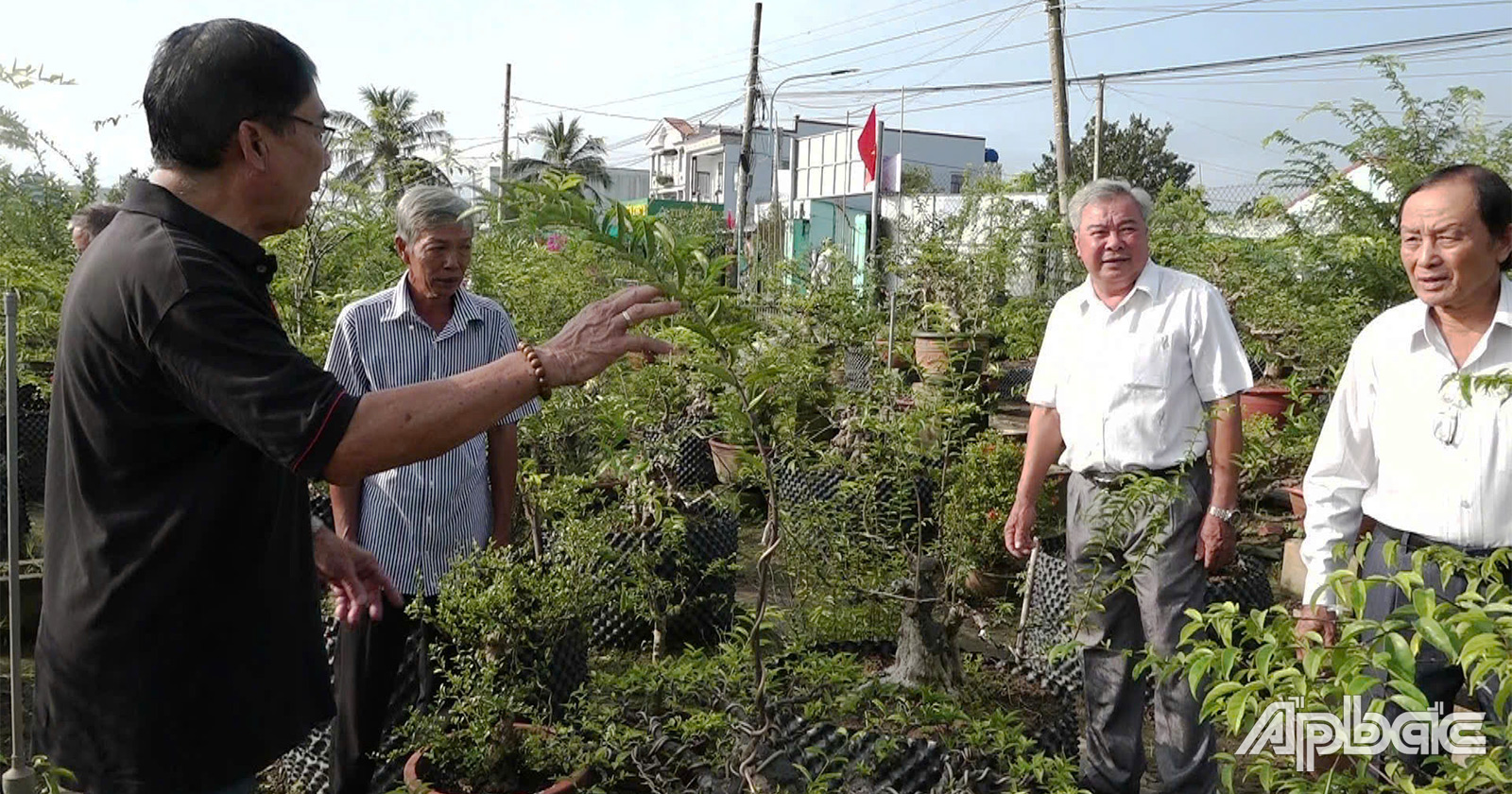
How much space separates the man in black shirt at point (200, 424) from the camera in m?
1.53

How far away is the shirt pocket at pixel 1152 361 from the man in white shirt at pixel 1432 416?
570 mm

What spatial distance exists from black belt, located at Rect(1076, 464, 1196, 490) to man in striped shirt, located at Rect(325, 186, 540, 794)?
1.56 m

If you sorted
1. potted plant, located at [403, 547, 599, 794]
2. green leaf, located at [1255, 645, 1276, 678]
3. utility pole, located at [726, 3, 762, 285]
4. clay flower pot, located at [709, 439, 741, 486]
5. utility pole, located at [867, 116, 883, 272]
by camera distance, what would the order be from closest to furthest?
green leaf, located at [1255, 645, 1276, 678] → potted plant, located at [403, 547, 599, 794] → clay flower pot, located at [709, 439, 741, 486] → utility pole, located at [867, 116, 883, 272] → utility pole, located at [726, 3, 762, 285]

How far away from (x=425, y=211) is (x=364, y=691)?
1.21m

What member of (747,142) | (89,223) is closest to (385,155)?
(89,223)

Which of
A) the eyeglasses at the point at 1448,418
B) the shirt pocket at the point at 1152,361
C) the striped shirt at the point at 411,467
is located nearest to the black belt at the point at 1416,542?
the eyeglasses at the point at 1448,418

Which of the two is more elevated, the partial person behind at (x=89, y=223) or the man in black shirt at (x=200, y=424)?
the partial person behind at (x=89, y=223)

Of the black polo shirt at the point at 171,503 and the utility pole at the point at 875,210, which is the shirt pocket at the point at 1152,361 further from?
the utility pole at the point at 875,210

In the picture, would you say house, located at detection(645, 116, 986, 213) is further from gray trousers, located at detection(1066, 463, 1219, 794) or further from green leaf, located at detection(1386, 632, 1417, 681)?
green leaf, located at detection(1386, 632, 1417, 681)

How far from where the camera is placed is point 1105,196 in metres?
3.32

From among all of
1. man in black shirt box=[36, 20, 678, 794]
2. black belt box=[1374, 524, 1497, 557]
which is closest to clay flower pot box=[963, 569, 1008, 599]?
black belt box=[1374, 524, 1497, 557]

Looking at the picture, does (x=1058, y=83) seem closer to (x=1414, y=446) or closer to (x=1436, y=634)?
(x=1414, y=446)

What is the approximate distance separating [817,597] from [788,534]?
341 mm

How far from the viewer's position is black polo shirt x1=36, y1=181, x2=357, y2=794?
4.99 feet
